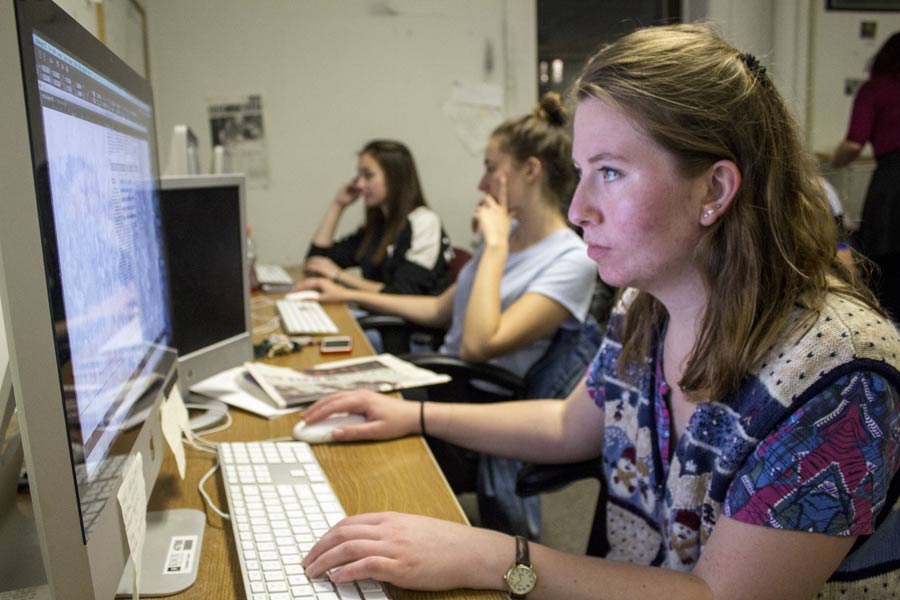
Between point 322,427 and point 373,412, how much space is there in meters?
0.08

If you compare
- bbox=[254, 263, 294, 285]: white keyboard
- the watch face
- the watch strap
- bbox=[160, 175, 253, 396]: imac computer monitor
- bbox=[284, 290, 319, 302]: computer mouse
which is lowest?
the watch face

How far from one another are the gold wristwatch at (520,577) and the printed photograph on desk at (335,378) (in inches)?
23.1

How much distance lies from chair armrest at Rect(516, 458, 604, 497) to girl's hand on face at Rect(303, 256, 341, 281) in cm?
186

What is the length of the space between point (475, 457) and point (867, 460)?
1.05m

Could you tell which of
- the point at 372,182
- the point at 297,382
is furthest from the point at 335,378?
the point at 372,182

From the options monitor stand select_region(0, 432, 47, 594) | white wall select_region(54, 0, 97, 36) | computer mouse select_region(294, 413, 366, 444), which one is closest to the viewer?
→ monitor stand select_region(0, 432, 47, 594)

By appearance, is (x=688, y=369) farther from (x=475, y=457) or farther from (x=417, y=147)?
(x=417, y=147)

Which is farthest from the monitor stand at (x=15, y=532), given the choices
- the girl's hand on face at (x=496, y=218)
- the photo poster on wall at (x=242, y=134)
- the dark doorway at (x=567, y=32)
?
the dark doorway at (x=567, y=32)

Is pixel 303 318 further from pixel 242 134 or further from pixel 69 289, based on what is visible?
pixel 242 134

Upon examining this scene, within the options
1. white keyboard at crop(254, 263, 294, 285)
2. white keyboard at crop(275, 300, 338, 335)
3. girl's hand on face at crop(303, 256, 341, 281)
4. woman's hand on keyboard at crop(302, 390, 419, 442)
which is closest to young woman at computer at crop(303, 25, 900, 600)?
woman's hand on keyboard at crop(302, 390, 419, 442)

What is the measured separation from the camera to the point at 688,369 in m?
0.85

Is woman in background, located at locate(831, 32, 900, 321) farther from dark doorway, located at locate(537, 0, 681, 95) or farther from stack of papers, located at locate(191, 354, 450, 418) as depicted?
stack of papers, located at locate(191, 354, 450, 418)

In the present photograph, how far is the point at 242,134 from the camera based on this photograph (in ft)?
11.5

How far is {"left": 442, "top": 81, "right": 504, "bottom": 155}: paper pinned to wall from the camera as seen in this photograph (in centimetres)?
366
